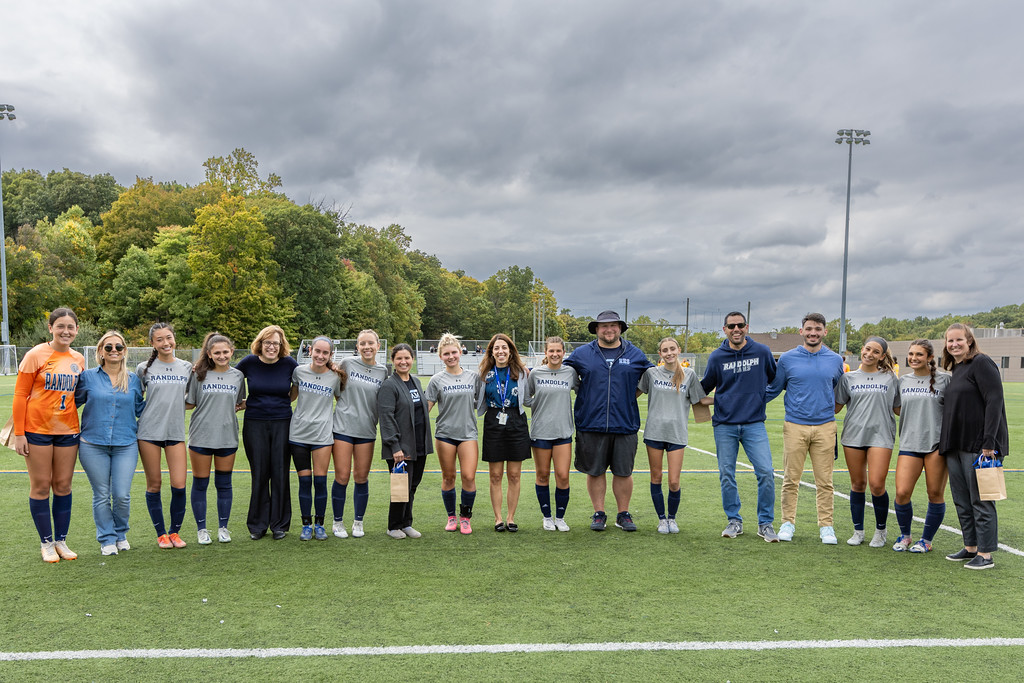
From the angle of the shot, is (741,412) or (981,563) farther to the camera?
(741,412)

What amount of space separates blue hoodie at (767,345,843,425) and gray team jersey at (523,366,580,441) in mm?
1733

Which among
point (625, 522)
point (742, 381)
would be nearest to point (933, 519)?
point (742, 381)

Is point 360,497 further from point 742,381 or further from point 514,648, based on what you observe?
point 742,381

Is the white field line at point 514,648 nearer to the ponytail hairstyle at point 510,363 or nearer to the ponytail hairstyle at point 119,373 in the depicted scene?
the ponytail hairstyle at point 119,373

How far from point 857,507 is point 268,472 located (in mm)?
4764

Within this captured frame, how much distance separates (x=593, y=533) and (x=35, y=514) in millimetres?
4237

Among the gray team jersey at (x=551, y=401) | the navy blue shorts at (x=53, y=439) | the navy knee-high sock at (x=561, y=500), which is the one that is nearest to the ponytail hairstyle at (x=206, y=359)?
the navy blue shorts at (x=53, y=439)

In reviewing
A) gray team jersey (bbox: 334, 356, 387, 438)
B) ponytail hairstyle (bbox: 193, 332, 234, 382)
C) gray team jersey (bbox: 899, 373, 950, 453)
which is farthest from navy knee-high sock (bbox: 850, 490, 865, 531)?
ponytail hairstyle (bbox: 193, 332, 234, 382)

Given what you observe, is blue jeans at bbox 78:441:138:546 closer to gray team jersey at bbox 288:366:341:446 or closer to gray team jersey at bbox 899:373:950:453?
gray team jersey at bbox 288:366:341:446

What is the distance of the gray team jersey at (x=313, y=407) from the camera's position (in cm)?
564

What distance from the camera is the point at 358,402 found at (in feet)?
19.0

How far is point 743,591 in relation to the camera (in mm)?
4613

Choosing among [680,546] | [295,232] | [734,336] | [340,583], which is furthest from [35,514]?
[295,232]

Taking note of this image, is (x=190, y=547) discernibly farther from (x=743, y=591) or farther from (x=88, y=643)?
(x=743, y=591)
